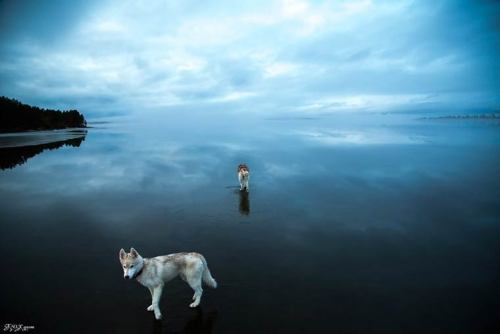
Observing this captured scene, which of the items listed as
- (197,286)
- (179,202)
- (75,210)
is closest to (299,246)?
(197,286)

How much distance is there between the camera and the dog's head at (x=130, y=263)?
671 centimetres

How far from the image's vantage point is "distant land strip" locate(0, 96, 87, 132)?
8350cm

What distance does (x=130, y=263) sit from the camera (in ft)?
22.0

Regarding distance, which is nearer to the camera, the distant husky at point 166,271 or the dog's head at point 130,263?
the dog's head at point 130,263

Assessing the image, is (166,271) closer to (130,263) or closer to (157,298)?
(157,298)

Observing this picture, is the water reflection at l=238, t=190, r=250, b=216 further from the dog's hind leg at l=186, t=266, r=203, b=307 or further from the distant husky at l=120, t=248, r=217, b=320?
the distant husky at l=120, t=248, r=217, b=320

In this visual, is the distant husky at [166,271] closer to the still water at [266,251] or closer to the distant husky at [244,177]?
the still water at [266,251]

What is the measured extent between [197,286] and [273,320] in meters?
2.12

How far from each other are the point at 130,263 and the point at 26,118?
10771 cm

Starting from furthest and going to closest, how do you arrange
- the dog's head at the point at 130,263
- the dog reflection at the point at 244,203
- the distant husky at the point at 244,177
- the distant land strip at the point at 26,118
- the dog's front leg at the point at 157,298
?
the distant land strip at the point at 26,118, the distant husky at the point at 244,177, the dog reflection at the point at 244,203, the dog's front leg at the point at 157,298, the dog's head at the point at 130,263

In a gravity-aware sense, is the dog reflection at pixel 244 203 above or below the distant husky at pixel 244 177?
below

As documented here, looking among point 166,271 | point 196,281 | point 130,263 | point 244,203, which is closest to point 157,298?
point 166,271

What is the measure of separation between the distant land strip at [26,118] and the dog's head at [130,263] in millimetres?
98779

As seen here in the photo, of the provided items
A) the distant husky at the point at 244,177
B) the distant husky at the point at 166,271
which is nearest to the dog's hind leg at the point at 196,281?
the distant husky at the point at 166,271
